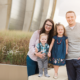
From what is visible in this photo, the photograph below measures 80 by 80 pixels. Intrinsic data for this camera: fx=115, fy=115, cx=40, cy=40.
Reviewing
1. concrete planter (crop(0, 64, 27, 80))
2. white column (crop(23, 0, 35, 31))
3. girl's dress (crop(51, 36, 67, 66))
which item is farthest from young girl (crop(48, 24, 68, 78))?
white column (crop(23, 0, 35, 31))

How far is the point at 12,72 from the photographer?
3.92m

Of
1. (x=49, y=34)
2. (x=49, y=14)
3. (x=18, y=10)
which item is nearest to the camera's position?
(x=49, y=34)

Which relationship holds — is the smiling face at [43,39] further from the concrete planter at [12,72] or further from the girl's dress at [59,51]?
the concrete planter at [12,72]

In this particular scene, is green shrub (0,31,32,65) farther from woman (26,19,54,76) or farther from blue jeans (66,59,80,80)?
blue jeans (66,59,80,80)

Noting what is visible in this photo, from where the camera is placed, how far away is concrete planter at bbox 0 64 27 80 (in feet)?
12.8

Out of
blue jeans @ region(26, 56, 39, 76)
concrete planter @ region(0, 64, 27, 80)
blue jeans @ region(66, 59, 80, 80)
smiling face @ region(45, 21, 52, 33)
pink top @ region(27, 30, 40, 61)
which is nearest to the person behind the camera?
blue jeans @ region(66, 59, 80, 80)

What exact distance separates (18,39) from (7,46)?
51cm

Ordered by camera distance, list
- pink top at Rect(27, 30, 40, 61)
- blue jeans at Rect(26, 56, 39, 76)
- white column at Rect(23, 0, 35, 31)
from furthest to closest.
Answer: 1. white column at Rect(23, 0, 35, 31)
2. blue jeans at Rect(26, 56, 39, 76)
3. pink top at Rect(27, 30, 40, 61)

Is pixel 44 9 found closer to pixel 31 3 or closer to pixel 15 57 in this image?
pixel 31 3

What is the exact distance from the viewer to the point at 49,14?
243 inches

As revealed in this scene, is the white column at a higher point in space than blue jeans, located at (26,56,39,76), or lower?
higher

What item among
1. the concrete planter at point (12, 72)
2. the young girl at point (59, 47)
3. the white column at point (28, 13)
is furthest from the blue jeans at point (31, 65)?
the white column at point (28, 13)

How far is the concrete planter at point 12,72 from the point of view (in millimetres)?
3896

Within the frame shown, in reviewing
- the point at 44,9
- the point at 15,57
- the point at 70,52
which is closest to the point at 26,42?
the point at 15,57
